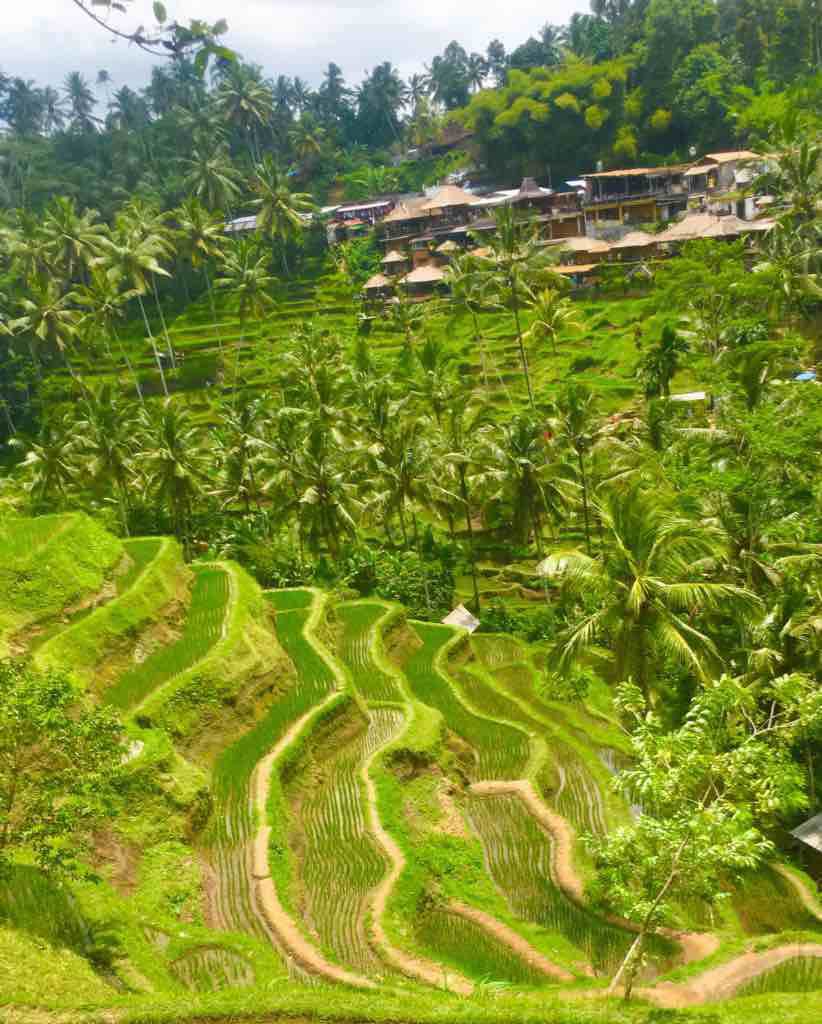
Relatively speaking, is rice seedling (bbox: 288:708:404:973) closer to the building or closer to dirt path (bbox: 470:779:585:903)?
dirt path (bbox: 470:779:585:903)

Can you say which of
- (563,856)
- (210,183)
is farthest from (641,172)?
(563,856)

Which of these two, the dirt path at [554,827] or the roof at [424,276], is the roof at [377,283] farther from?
the dirt path at [554,827]

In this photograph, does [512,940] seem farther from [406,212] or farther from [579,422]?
[406,212]

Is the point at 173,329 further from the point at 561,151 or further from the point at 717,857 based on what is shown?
the point at 717,857

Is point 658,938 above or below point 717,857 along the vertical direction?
below

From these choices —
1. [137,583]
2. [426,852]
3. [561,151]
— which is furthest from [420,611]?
[561,151]

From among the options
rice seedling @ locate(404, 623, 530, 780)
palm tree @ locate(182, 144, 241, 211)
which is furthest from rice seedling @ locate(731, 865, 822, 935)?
palm tree @ locate(182, 144, 241, 211)
